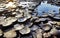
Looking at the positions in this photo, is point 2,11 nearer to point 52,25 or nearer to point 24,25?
point 24,25

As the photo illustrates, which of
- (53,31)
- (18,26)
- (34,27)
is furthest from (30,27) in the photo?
(53,31)

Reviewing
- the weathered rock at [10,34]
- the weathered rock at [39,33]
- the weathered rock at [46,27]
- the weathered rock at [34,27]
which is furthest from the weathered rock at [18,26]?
the weathered rock at [46,27]

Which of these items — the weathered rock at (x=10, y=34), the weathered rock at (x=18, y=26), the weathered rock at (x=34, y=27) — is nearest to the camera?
the weathered rock at (x=10, y=34)

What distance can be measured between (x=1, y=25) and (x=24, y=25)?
0.55m

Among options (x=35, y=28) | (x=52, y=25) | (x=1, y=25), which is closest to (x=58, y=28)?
(x=52, y=25)

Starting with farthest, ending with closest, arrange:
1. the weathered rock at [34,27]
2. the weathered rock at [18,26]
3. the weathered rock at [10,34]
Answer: the weathered rock at [34,27], the weathered rock at [18,26], the weathered rock at [10,34]

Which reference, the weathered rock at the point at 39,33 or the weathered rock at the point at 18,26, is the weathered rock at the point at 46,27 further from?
the weathered rock at the point at 18,26

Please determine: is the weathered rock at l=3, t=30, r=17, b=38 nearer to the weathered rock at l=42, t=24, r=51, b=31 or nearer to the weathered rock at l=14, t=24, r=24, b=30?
the weathered rock at l=14, t=24, r=24, b=30

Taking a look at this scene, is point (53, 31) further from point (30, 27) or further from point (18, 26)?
point (18, 26)

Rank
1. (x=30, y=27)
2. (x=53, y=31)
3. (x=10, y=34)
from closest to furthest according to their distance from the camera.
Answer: (x=10, y=34) → (x=53, y=31) → (x=30, y=27)

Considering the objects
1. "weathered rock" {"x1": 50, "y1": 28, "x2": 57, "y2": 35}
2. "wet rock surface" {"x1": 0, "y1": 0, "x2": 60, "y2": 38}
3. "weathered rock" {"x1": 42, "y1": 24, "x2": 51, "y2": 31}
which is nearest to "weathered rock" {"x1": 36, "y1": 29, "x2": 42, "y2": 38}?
"wet rock surface" {"x1": 0, "y1": 0, "x2": 60, "y2": 38}

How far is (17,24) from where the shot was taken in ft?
8.71

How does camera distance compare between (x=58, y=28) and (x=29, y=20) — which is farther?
Answer: (x=29, y=20)

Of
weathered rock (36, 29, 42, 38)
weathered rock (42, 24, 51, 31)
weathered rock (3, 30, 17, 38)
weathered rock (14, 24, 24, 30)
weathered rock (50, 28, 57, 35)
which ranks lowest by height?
weathered rock (36, 29, 42, 38)
